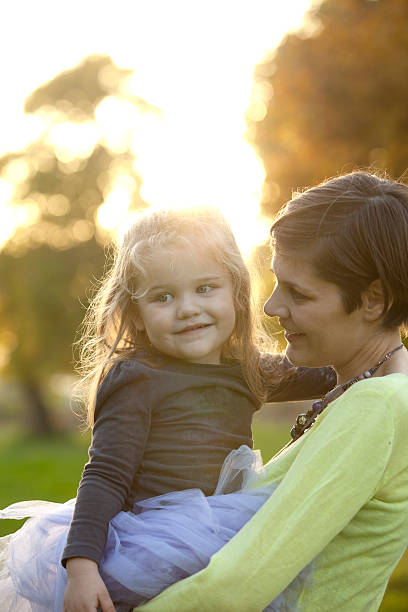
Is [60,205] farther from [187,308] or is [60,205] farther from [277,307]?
[277,307]

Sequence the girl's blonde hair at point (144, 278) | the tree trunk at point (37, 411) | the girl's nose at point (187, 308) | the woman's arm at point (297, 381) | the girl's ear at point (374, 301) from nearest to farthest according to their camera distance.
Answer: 1. the girl's ear at point (374, 301)
2. the girl's nose at point (187, 308)
3. the girl's blonde hair at point (144, 278)
4. the woman's arm at point (297, 381)
5. the tree trunk at point (37, 411)

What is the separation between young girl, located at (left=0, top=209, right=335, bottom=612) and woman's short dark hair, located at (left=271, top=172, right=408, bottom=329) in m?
0.51

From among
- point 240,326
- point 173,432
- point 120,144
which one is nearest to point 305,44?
point 240,326

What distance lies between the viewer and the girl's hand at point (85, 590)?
2104 mm

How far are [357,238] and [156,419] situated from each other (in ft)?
2.93

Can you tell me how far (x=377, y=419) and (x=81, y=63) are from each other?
25396 mm

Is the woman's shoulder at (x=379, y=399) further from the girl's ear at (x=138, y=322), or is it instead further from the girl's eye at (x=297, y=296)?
the girl's ear at (x=138, y=322)

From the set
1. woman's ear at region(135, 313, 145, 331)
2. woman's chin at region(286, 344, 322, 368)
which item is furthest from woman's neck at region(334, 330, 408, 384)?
woman's ear at region(135, 313, 145, 331)

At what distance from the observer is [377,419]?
1874 mm

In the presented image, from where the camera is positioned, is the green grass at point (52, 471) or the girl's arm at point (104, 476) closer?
the girl's arm at point (104, 476)

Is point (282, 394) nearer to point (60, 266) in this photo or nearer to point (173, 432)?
point (173, 432)

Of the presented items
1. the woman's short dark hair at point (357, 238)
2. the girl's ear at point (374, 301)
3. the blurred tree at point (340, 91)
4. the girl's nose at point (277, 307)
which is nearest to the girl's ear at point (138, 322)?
the girl's nose at point (277, 307)

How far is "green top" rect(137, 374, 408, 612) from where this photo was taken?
72.7 inches

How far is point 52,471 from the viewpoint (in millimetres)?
15695
